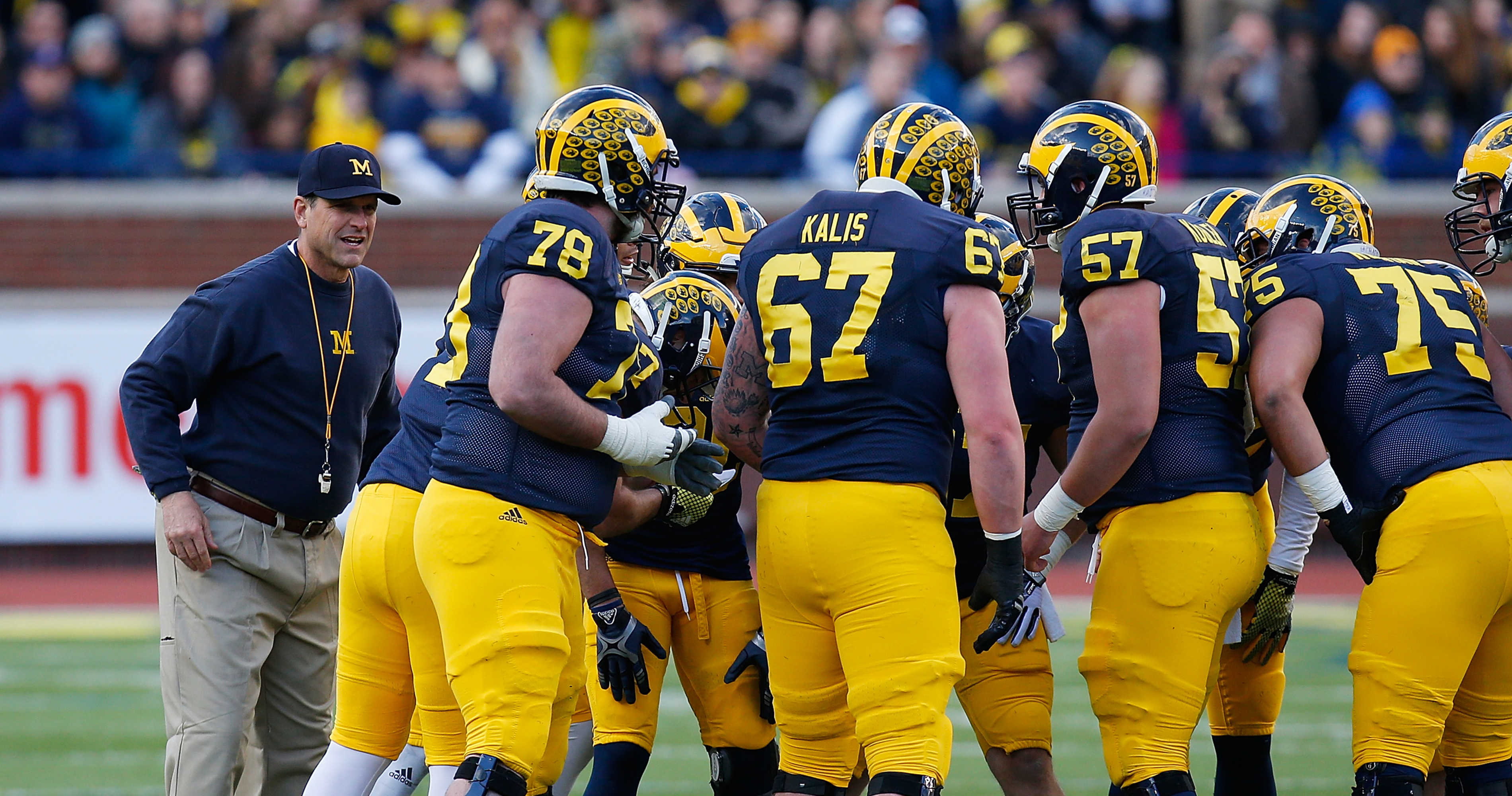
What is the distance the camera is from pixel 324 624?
16.4ft

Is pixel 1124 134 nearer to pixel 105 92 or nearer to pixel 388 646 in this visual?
pixel 388 646

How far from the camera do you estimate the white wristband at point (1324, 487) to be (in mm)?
4352

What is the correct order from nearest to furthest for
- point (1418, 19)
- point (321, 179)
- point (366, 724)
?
1. point (366, 724)
2. point (321, 179)
3. point (1418, 19)

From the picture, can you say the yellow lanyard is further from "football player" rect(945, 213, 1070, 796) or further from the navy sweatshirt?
"football player" rect(945, 213, 1070, 796)

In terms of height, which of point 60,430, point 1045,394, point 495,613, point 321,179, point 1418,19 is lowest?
point 60,430

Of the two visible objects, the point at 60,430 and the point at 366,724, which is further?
the point at 60,430

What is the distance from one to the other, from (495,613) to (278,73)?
10281 mm

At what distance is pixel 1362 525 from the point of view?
4430 mm

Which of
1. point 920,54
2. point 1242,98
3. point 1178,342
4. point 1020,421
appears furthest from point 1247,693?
point 1242,98

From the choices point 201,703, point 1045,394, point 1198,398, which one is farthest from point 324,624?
point 1198,398

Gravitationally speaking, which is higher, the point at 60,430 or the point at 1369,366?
the point at 1369,366

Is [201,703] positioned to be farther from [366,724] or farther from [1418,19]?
[1418,19]

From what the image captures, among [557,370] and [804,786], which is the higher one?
[557,370]

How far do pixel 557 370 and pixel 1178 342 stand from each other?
5.40ft
